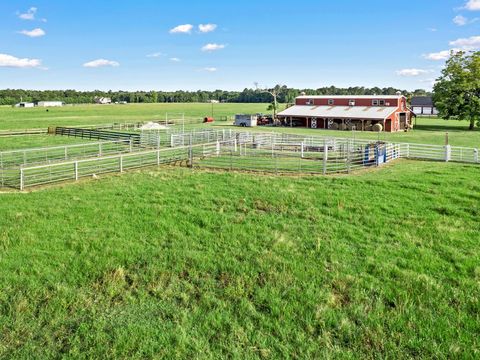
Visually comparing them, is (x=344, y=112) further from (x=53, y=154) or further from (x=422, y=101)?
(x=422, y=101)

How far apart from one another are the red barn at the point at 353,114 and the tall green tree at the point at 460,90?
176 inches

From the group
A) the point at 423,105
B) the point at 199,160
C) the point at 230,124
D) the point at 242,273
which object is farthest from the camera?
the point at 423,105

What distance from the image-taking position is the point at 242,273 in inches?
333

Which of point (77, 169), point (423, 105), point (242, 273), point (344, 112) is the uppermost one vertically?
point (423, 105)

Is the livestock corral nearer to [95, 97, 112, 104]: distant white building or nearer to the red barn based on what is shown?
the red barn

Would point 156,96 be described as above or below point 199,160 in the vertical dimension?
above

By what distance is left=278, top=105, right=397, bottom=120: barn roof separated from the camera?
5131 centimetres

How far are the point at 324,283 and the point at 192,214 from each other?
16.0 ft

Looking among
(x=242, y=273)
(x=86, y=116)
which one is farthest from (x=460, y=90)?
(x=86, y=116)

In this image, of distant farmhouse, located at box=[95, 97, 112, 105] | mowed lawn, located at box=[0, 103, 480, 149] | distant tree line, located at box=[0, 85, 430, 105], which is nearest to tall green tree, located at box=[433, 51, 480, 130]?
mowed lawn, located at box=[0, 103, 480, 149]

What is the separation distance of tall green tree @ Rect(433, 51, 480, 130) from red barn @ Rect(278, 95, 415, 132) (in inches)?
176

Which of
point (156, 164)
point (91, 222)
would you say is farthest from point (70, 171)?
point (91, 222)

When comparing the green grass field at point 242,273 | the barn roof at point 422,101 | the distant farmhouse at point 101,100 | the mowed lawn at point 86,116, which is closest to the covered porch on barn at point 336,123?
the mowed lawn at point 86,116

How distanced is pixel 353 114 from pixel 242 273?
47920mm
